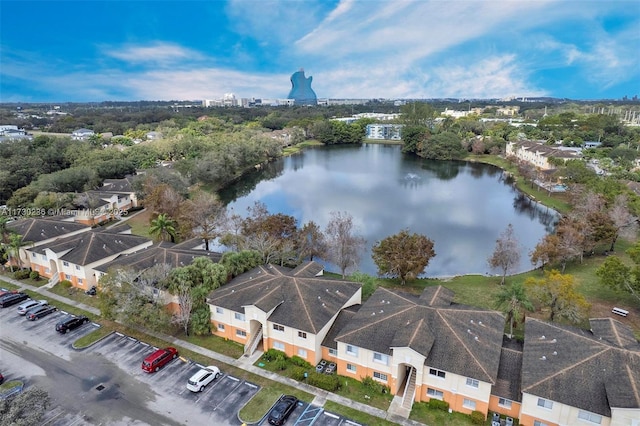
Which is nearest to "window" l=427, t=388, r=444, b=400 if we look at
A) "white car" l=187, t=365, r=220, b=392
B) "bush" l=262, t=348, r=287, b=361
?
"bush" l=262, t=348, r=287, b=361

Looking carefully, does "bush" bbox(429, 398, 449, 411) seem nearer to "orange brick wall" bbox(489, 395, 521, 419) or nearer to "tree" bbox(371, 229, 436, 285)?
"orange brick wall" bbox(489, 395, 521, 419)

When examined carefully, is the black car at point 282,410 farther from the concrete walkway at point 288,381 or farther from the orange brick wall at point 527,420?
the orange brick wall at point 527,420

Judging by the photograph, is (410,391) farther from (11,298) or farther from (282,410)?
(11,298)

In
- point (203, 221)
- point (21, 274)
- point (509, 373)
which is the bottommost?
point (21, 274)

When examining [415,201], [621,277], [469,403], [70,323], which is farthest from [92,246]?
[415,201]

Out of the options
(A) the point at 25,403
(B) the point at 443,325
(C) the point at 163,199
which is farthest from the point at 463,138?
(A) the point at 25,403
